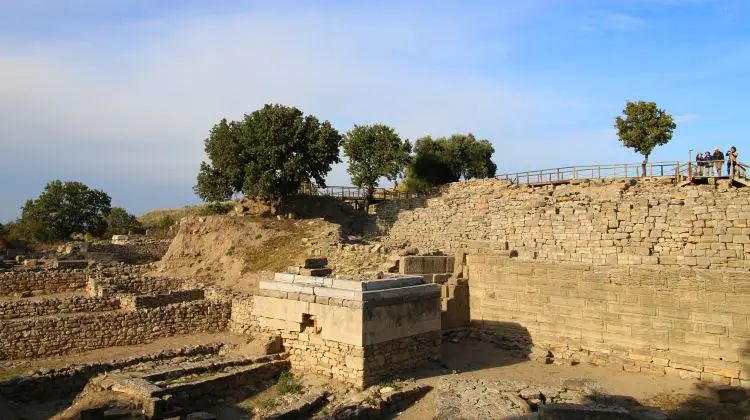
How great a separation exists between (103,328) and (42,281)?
682cm

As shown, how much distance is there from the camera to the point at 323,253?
2159 centimetres

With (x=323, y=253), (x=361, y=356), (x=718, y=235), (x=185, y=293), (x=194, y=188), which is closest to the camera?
(x=361, y=356)

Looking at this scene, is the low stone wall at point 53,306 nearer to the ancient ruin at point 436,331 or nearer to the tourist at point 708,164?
the ancient ruin at point 436,331

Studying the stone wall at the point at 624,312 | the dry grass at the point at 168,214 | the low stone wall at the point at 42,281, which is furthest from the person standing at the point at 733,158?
the dry grass at the point at 168,214

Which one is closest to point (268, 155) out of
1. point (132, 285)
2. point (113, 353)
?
point (132, 285)

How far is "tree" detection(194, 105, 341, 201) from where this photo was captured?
31.3 metres

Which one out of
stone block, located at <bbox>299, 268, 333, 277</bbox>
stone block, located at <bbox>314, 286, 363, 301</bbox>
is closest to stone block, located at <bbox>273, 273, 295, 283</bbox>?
stone block, located at <bbox>299, 268, 333, 277</bbox>

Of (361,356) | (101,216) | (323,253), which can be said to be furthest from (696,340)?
(101,216)

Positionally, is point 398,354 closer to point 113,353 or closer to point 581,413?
point 581,413

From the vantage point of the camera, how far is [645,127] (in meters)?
30.4

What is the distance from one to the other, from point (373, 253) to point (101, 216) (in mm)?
28719

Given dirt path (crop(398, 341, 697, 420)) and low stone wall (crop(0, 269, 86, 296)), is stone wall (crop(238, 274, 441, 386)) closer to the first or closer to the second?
dirt path (crop(398, 341, 697, 420))

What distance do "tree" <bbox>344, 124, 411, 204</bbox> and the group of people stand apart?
61.9 feet

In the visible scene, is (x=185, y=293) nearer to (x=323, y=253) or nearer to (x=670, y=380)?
(x=323, y=253)
